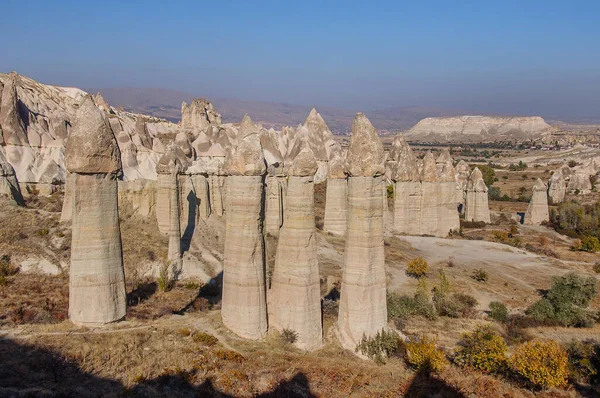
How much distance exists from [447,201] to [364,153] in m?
20.8

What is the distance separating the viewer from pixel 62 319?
12938mm

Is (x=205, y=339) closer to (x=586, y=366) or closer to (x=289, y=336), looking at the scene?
(x=289, y=336)

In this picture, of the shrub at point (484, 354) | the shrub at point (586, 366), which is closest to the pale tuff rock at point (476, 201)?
the shrub at point (586, 366)

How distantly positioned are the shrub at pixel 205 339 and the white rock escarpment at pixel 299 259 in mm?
1611

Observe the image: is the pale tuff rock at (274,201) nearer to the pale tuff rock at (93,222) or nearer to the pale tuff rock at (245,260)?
the pale tuff rock at (245,260)

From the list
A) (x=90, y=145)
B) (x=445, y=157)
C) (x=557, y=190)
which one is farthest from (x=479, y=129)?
(x=90, y=145)

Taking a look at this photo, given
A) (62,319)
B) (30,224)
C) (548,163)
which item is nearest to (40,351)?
(62,319)

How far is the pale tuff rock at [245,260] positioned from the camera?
12.3 meters

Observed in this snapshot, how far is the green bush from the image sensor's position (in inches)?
699

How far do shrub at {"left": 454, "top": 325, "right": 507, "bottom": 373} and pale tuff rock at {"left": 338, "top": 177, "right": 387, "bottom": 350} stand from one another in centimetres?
228

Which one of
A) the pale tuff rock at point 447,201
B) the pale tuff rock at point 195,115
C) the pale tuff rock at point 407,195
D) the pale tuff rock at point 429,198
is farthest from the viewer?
the pale tuff rock at point 195,115

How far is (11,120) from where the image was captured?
3794cm

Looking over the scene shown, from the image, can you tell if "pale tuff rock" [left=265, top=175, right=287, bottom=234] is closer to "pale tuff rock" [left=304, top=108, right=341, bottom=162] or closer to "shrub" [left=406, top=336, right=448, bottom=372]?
"shrub" [left=406, top=336, right=448, bottom=372]

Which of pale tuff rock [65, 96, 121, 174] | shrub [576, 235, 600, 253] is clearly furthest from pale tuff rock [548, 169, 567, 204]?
pale tuff rock [65, 96, 121, 174]
